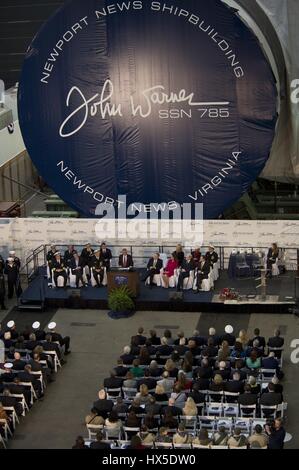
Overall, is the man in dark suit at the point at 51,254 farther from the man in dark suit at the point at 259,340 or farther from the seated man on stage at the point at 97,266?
the man in dark suit at the point at 259,340

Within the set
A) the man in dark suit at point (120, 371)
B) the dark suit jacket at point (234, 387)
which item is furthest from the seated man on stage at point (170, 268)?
the dark suit jacket at point (234, 387)

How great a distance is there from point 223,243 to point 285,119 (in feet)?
14.8

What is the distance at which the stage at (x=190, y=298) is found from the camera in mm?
35594

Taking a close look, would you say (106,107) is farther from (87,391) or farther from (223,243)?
(87,391)

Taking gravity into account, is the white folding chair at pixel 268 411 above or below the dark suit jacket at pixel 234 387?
below

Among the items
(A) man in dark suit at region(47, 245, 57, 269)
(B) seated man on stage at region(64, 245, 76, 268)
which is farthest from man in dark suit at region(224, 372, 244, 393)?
(A) man in dark suit at region(47, 245, 57, 269)

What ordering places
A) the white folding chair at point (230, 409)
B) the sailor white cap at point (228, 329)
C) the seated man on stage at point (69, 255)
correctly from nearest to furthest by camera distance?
the white folding chair at point (230, 409)
the sailor white cap at point (228, 329)
the seated man on stage at point (69, 255)

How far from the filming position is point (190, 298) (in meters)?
36.2

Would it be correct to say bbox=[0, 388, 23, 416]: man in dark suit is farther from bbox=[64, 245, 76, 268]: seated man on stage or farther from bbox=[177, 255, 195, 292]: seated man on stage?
bbox=[64, 245, 76, 268]: seated man on stage

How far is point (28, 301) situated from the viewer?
3666 cm

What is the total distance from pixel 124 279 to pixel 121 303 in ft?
2.25

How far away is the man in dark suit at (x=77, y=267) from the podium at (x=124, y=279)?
1.24 meters

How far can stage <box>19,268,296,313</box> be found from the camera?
35.6 metres

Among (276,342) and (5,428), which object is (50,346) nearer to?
(5,428)
